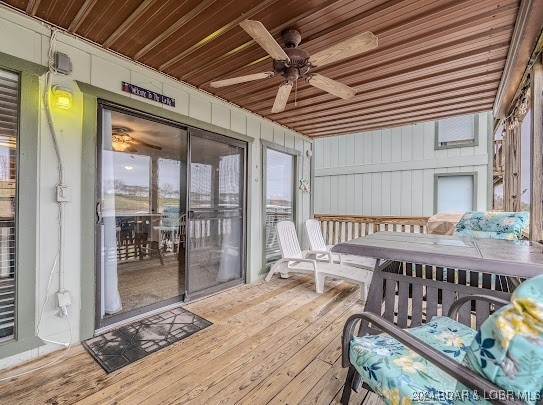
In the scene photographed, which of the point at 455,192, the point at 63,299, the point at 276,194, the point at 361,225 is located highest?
the point at 455,192

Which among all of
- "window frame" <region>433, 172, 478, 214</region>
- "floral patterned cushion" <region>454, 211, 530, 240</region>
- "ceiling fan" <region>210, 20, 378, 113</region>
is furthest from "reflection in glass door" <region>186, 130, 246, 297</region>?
"window frame" <region>433, 172, 478, 214</region>

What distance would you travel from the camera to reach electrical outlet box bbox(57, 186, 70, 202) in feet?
7.02

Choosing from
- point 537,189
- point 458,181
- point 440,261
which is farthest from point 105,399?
point 458,181

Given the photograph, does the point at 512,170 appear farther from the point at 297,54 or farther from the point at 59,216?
the point at 59,216

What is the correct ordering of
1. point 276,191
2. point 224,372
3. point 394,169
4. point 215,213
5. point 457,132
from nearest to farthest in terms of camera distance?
point 224,372
point 215,213
point 276,191
point 457,132
point 394,169

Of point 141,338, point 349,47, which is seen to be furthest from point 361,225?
point 141,338

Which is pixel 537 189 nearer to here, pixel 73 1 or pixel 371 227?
pixel 371 227

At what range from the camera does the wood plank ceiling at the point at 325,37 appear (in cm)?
190

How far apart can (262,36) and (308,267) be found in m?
3.00

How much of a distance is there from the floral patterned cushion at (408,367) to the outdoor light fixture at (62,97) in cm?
277

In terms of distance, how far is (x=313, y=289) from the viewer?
3.78 metres

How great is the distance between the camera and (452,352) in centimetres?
129

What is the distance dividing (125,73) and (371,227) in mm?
4839

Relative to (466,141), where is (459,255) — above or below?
below
